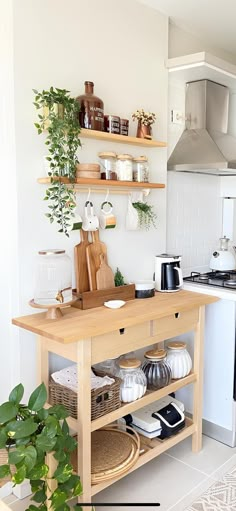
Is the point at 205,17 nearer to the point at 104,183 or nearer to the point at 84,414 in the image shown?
the point at 104,183

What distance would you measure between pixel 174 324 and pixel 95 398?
0.56 meters

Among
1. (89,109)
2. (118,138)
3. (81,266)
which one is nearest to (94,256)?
(81,266)

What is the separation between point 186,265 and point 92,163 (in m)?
1.11

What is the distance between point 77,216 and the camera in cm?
207

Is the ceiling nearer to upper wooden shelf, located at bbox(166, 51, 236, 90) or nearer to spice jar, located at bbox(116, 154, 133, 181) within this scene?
upper wooden shelf, located at bbox(166, 51, 236, 90)

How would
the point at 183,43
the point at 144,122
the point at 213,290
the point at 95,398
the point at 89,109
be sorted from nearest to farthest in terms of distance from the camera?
the point at 95,398 → the point at 89,109 → the point at 144,122 → the point at 213,290 → the point at 183,43

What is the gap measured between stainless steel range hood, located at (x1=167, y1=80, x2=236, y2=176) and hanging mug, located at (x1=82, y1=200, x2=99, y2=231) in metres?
0.72

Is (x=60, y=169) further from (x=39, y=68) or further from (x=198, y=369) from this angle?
(x=198, y=369)

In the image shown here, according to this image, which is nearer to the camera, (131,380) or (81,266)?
(131,380)

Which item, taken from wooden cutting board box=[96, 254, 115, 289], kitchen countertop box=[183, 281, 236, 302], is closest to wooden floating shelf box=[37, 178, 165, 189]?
wooden cutting board box=[96, 254, 115, 289]

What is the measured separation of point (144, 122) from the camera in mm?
2346

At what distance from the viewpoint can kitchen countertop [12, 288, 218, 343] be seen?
65.9 inches

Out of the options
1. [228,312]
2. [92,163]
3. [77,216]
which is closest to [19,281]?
[77,216]

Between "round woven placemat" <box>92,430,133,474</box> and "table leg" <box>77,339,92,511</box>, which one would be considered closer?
"table leg" <box>77,339,92,511</box>
